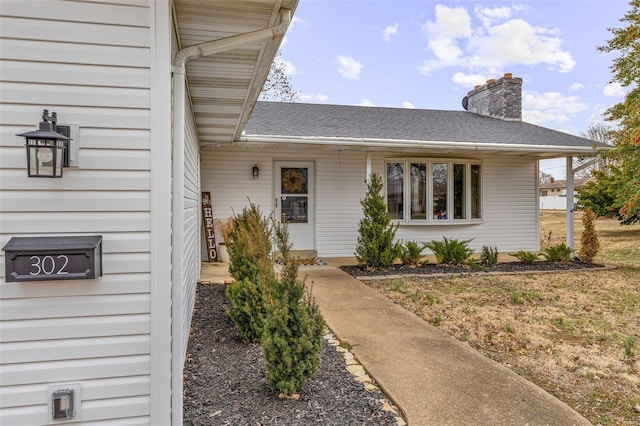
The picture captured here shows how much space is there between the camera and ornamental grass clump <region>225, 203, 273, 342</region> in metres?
3.48

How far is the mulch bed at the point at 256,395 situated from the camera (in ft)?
7.78

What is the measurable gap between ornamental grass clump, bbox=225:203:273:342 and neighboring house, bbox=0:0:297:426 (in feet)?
4.08

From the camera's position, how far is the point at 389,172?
9.04m

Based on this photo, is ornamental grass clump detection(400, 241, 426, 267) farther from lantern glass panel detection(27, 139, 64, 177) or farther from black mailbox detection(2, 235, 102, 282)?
lantern glass panel detection(27, 139, 64, 177)

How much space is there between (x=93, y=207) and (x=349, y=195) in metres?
7.21

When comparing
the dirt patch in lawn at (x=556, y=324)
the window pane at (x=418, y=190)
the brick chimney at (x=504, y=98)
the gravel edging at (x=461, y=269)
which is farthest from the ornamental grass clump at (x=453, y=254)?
the brick chimney at (x=504, y=98)

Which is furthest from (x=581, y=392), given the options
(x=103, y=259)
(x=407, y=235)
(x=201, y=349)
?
(x=407, y=235)

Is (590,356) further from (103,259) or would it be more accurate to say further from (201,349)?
(103,259)

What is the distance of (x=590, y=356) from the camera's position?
3.63 metres

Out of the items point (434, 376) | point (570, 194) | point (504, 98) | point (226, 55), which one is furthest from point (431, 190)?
point (226, 55)

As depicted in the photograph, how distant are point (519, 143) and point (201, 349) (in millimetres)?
7759

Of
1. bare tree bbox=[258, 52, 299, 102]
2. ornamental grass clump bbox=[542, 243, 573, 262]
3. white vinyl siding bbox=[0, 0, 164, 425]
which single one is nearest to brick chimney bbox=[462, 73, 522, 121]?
ornamental grass clump bbox=[542, 243, 573, 262]

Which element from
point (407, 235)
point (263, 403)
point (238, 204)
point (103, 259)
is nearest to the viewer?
point (103, 259)

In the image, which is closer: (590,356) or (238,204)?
(590,356)
